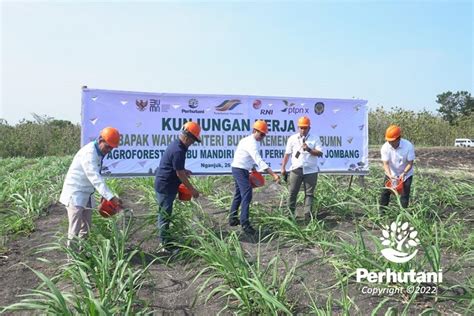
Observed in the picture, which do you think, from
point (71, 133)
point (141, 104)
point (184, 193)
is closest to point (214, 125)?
point (141, 104)

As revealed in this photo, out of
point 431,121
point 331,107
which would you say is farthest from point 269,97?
point 431,121

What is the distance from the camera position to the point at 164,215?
4.96m

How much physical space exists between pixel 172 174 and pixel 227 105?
10.7ft

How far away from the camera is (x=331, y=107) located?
873 centimetres

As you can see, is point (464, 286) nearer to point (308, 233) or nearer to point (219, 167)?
point (308, 233)

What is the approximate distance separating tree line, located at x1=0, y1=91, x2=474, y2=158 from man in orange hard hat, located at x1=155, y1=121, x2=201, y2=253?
83.3 ft

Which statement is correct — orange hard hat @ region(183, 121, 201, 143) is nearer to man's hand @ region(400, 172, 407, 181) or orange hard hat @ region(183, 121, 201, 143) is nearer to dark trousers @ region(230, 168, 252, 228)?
dark trousers @ region(230, 168, 252, 228)

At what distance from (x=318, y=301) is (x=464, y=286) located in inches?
45.6

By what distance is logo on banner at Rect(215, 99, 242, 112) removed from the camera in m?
8.15

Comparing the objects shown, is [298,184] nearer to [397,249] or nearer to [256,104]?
[256,104]

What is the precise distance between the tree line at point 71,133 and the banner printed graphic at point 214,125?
872 inches

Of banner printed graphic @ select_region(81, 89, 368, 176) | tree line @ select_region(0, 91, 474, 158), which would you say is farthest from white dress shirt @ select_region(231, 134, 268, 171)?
tree line @ select_region(0, 91, 474, 158)

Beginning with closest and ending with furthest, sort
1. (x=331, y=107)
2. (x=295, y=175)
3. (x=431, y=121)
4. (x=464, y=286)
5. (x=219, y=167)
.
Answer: (x=464, y=286) → (x=295, y=175) → (x=219, y=167) → (x=331, y=107) → (x=431, y=121)

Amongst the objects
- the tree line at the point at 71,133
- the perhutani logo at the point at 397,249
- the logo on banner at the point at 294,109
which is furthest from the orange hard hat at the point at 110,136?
the tree line at the point at 71,133
